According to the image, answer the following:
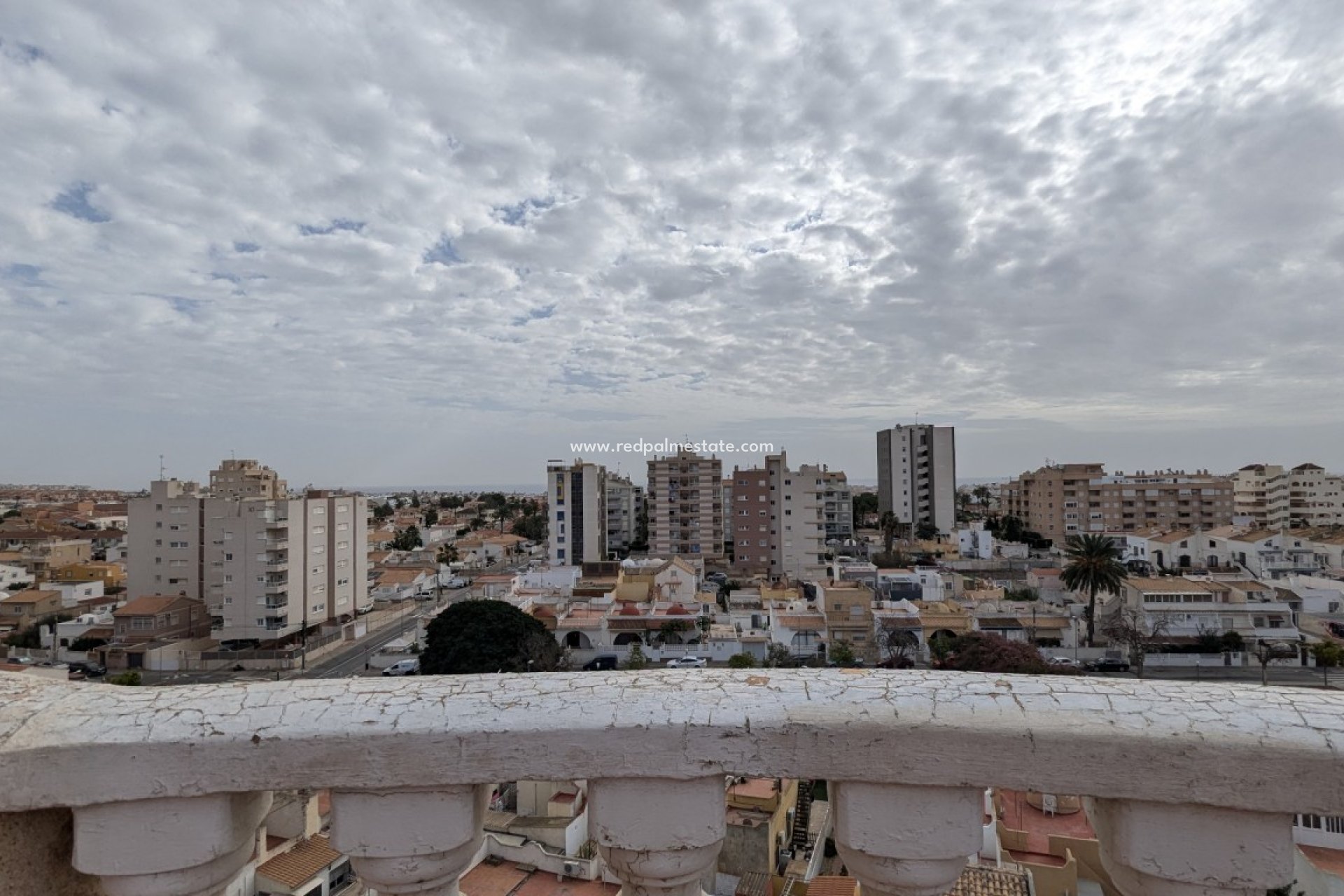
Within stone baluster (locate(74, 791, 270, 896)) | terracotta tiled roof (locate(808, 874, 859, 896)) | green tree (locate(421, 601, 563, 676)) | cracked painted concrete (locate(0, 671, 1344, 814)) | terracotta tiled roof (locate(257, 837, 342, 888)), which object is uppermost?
cracked painted concrete (locate(0, 671, 1344, 814))

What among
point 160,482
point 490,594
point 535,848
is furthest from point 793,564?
point 535,848

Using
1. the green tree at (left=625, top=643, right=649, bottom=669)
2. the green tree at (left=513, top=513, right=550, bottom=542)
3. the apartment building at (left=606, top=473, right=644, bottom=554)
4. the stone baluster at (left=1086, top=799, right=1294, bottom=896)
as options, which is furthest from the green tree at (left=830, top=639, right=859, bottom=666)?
the green tree at (left=513, top=513, right=550, bottom=542)

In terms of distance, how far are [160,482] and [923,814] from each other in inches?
1770

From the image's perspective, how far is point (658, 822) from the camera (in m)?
1.53

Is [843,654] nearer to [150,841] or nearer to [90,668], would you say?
[150,841]

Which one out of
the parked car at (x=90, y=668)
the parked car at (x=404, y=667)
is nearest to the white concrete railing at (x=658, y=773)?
the parked car at (x=404, y=667)

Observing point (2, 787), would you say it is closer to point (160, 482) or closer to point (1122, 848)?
point (1122, 848)

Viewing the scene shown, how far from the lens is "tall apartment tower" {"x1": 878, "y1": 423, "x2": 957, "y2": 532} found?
68.9 meters

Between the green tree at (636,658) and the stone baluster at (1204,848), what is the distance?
28035 millimetres

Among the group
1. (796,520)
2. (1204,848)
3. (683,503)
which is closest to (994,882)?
(1204,848)

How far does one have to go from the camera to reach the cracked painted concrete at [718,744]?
4.79 feet

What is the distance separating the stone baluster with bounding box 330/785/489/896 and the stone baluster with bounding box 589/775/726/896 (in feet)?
1.04

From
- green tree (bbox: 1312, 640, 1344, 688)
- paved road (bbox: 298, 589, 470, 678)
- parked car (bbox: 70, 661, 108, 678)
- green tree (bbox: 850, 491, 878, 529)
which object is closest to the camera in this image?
green tree (bbox: 1312, 640, 1344, 688)

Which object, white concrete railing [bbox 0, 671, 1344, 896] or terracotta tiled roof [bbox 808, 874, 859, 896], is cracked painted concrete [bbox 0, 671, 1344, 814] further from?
terracotta tiled roof [bbox 808, 874, 859, 896]
